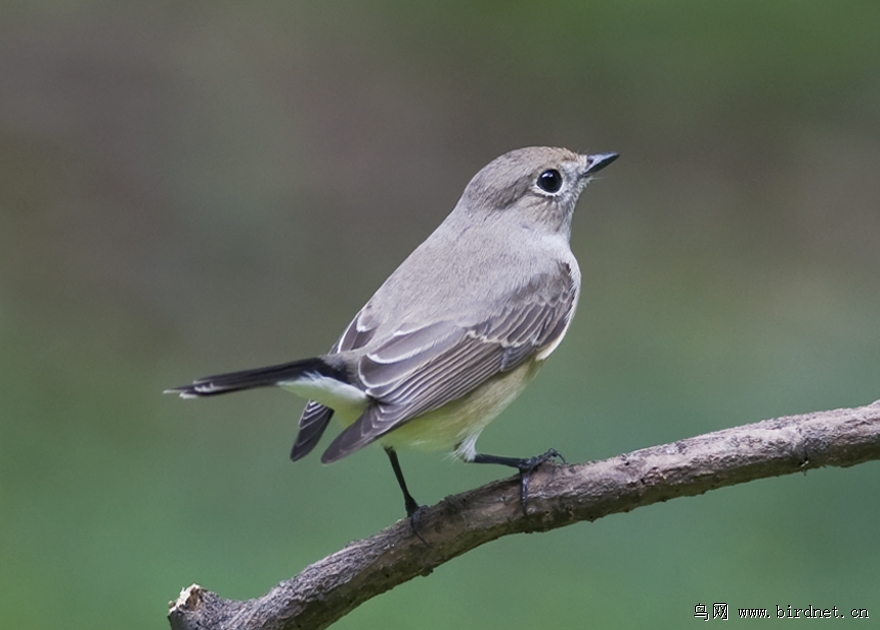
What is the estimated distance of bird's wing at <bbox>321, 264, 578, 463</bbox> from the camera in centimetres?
241

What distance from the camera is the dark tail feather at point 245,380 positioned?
6.98 feet

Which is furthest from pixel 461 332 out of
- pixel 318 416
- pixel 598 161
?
pixel 598 161

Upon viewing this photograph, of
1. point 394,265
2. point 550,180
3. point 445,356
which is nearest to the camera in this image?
point 445,356

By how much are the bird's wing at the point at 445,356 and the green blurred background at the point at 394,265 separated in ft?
5.68

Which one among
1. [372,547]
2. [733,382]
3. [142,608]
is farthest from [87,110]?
[372,547]

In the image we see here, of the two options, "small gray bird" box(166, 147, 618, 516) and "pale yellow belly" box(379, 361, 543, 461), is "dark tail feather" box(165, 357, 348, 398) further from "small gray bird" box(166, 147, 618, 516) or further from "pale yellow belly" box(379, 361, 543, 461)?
"pale yellow belly" box(379, 361, 543, 461)

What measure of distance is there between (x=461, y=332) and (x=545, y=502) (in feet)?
1.61

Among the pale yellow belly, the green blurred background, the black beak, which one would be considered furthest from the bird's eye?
the green blurred background

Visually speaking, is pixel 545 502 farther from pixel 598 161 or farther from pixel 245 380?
pixel 598 161

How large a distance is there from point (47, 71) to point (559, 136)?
344 centimetres

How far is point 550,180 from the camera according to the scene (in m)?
3.20

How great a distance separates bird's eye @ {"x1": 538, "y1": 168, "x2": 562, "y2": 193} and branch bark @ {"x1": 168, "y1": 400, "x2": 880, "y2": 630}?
994mm

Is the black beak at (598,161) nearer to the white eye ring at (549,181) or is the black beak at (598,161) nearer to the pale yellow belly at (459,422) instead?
the white eye ring at (549,181)

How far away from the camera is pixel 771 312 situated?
6.02 m
